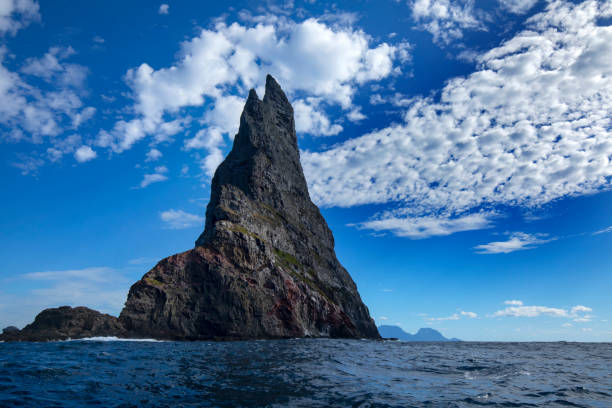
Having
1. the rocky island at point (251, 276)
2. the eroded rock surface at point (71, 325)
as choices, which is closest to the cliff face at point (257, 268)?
the rocky island at point (251, 276)

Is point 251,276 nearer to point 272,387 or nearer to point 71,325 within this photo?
point 71,325

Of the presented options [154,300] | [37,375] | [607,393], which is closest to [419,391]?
[607,393]

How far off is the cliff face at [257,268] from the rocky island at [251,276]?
9.9 inches

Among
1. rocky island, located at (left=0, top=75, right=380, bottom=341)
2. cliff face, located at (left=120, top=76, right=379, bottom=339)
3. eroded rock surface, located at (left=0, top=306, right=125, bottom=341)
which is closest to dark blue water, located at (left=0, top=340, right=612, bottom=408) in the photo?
eroded rock surface, located at (left=0, top=306, right=125, bottom=341)

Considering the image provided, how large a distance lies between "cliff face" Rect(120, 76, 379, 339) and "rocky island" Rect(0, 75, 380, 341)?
0.25 m

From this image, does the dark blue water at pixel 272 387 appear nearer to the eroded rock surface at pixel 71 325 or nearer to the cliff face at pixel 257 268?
the eroded rock surface at pixel 71 325

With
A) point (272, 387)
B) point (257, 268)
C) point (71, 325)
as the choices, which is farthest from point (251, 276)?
point (272, 387)

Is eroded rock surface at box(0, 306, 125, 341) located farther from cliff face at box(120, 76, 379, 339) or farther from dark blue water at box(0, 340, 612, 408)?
dark blue water at box(0, 340, 612, 408)

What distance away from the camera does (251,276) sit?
9112 centimetres

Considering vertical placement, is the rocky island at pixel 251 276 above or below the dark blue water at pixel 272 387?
above

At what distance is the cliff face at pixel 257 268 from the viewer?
3098 inches

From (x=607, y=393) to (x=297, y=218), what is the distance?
12799cm

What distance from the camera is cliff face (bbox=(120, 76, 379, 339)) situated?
78688 millimetres

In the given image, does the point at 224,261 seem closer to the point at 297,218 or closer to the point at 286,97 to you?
the point at 297,218
